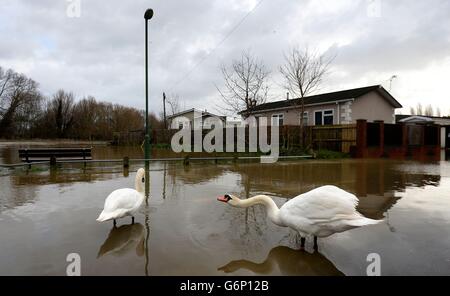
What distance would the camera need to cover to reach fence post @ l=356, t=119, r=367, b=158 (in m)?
18.7

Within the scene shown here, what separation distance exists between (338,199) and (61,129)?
76.7m

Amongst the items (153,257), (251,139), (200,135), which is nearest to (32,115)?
(200,135)

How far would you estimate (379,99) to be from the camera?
26.2 meters

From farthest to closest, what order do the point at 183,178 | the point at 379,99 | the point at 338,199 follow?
the point at 379,99, the point at 183,178, the point at 338,199

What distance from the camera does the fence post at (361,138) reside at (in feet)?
61.5

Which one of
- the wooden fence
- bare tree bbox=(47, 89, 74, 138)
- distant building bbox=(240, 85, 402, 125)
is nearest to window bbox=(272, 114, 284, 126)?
distant building bbox=(240, 85, 402, 125)

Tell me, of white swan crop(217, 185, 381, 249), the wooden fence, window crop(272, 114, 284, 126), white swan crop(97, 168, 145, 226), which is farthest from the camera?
window crop(272, 114, 284, 126)

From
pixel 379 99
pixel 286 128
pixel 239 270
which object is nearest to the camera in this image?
pixel 239 270

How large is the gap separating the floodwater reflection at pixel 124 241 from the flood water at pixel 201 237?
0.01 m

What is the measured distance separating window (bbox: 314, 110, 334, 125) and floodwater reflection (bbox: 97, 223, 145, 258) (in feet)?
77.1

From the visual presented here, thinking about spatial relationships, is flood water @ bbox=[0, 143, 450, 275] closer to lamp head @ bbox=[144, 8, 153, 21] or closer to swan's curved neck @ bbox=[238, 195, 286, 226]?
swan's curved neck @ bbox=[238, 195, 286, 226]

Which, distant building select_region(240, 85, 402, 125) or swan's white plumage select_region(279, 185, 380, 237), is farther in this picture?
distant building select_region(240, 85, 402, 125)

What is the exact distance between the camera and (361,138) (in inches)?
740
